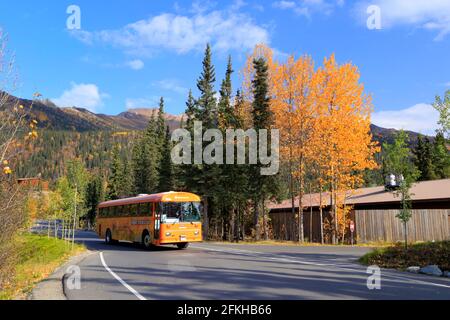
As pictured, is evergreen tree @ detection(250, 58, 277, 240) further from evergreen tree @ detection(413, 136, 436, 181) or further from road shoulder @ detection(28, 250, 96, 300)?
evergreen tree @ detection(413, 136, 436, 181)

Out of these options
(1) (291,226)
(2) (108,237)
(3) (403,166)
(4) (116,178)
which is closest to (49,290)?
(3) (403,166)

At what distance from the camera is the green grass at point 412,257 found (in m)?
14.1

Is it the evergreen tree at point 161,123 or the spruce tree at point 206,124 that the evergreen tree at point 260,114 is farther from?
the evergreen tree at point 161,123

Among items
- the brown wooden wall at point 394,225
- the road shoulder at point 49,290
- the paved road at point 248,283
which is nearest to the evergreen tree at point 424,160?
the brown wooden wall at point 394,225

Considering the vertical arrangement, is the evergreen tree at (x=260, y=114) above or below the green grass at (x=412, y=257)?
above

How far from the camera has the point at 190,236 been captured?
73.7ft

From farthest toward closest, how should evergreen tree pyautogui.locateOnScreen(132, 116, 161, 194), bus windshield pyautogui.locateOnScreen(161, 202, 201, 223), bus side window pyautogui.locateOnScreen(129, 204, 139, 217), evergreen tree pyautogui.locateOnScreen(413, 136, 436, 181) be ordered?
evergreen tree pyautogui.locateOnScreen(132, 116, 161, 194)
evergreen tree pyautogui.locateOnScreen(413, 136, 436, 181)
bus side window pyautogui.locateOnScreen(129, 204, 139, 217)
bus windshield pyautogui.locateOnScreen(161, 202, 201, 223)

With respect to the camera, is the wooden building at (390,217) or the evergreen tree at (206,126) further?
the evergreen tree at (206,126)

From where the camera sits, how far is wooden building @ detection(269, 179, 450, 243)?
27.5 m

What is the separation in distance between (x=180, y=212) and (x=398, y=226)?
16757 millimetres

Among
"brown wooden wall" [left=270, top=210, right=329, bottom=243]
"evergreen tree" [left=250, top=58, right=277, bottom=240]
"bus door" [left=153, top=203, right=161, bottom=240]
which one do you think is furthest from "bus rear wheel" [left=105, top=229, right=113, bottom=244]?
"brown wooden wall" [left=270, top=210, right=329, bottom=243]

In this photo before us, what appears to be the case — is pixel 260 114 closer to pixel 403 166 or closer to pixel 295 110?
pixel 295 110

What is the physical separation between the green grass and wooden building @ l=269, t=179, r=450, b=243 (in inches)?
347

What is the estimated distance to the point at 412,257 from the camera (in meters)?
15.0
